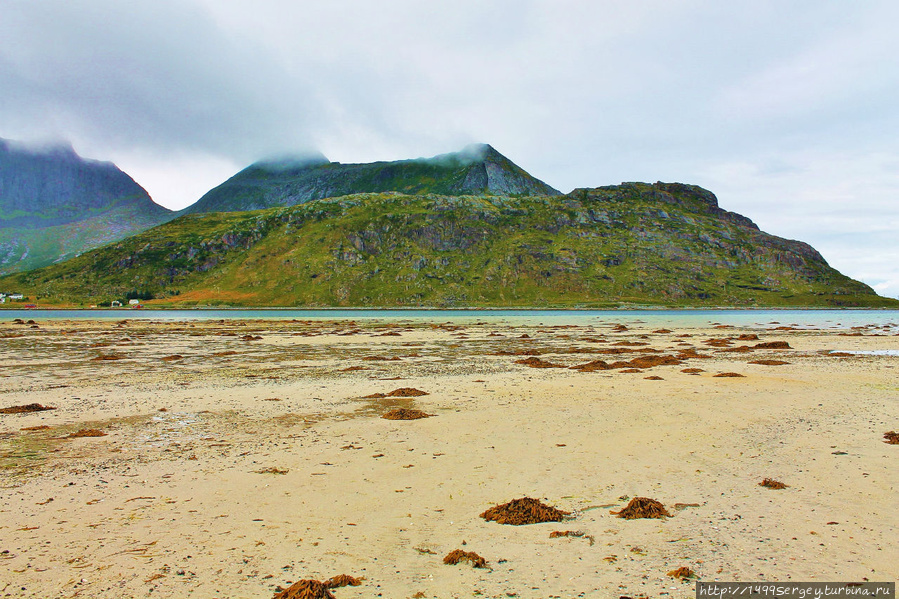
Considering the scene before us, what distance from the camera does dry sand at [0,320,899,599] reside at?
250 inches

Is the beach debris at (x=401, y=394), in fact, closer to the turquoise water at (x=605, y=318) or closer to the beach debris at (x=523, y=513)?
the beach debris at (x=523, y=513)

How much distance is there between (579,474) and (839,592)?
474cm

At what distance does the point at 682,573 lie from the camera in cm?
617

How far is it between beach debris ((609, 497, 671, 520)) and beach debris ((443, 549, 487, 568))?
8.91ft

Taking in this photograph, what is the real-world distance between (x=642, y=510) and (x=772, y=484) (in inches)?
120

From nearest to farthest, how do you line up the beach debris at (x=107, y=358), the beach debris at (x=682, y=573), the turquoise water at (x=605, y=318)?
the beach debris at (x=682, y=573), the beach debris at (x=107, y=358), the turquoise water at (x=605, y=318)

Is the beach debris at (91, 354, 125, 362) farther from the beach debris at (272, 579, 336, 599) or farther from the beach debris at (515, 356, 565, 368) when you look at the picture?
the beach debris at (272, 579, 336, 599)

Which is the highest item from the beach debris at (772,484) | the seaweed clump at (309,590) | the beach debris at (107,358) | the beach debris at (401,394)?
→ the beach debris at (772,484)

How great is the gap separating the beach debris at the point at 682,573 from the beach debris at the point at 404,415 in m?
9.88

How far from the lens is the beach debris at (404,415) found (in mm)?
15344

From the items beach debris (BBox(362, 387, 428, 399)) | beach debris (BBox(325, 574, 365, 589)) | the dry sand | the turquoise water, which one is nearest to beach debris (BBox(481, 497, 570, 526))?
the dry sand

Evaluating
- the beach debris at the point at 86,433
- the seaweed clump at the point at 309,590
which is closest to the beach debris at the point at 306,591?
the seaweed clump at the point at 309,590

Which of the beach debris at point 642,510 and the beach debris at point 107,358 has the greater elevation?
the beach debris at point 642,510

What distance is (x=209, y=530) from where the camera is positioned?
7.60 meters
